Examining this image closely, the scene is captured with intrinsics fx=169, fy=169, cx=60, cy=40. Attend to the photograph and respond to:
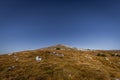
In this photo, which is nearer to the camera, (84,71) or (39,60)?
(84,71)

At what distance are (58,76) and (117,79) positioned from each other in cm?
1289

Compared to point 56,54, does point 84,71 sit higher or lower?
lower

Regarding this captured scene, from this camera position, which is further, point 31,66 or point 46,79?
point 31,66

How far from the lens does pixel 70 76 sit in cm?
3656

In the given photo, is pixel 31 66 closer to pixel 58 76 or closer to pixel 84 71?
pixel 58 76

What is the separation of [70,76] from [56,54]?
1968 centimetres

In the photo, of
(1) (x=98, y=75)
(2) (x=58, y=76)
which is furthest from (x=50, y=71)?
(1) (x=98, y=75)

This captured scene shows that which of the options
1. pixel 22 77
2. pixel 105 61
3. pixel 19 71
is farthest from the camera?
pixel 105 61

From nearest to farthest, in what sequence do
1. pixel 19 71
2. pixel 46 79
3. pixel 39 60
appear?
1. pixel 46 79
2. pixel 19 71
3. pixel 39 60

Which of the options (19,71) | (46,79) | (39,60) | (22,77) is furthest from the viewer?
(39,60)

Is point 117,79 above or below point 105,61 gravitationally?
below

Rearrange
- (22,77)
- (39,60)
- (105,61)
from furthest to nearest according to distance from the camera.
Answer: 1. (105,61)
2. (39,60)
3. (22,77)

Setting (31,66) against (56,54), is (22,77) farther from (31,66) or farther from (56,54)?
(56,54)

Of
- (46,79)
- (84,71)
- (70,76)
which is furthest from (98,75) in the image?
(46,79)
